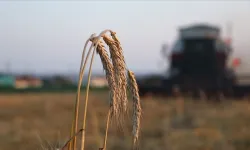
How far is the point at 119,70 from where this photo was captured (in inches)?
45.6

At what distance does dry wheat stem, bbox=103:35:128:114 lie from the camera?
1156 mm

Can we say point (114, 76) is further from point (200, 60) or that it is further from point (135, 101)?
point (200, 60)

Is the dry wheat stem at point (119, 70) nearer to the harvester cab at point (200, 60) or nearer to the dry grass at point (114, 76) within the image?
the dry grass at point (114, 76)

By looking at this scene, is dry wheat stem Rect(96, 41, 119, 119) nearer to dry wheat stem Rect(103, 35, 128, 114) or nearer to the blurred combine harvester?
dry wheat stem Rect(103, 35, 128, 114)

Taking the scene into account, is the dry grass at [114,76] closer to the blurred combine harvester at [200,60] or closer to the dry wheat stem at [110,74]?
the dry wheat stem at [110,74]

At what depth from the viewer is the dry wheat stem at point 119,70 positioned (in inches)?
45.5

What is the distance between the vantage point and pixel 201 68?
24.2 m

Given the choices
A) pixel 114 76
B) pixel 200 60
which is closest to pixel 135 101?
pixel 114 76

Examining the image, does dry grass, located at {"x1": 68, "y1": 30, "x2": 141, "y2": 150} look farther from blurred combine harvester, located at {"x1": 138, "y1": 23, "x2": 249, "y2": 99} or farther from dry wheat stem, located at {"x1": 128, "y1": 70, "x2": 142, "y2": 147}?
blurred combine harvester, located at {"x1": 138, "y1": 23, "x2": 249, "y2": 99}

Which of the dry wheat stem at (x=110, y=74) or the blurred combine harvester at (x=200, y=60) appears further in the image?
the blurred combine harvester at (x=200, y=60)

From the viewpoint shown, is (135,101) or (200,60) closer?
(135,101)

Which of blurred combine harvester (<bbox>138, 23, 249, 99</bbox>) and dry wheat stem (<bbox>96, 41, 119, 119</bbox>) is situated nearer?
dry wheat stem (<bbox>96, 41, 119, 119</bbox>)

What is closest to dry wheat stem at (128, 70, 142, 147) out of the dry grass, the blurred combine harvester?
the dry grass

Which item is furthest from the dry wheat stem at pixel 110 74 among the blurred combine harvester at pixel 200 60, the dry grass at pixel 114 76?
the blurred combine harvester at pixel 200 60
